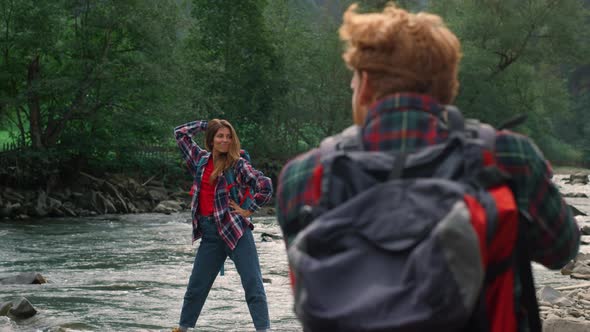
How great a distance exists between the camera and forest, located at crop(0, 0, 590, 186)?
112ft

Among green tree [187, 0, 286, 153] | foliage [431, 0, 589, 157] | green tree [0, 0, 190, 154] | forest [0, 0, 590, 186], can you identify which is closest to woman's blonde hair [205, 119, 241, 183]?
forest [0, 0, 590, 186]

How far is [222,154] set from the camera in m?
8.59

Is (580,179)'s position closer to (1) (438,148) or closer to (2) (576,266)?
(2) (576,266)

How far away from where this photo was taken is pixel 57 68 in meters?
35.8

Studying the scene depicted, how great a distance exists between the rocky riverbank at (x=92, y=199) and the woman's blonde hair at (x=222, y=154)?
22778mm

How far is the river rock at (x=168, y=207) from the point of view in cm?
3400

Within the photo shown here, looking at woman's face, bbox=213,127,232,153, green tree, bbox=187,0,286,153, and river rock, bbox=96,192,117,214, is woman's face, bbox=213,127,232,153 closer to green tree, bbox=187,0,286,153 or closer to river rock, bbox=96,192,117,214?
river rock, bbox=96,192,117,214

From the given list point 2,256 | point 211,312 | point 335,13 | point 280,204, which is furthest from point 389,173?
point 335,13

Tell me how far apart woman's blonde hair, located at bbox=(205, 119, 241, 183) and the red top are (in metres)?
0.05

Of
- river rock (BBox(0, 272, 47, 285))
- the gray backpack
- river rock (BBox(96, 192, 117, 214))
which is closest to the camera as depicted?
the gray backpack

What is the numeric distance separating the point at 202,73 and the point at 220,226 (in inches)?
1524

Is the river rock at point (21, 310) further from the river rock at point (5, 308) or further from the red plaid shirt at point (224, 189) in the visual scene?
the red plaid shirt at point (224, 189)

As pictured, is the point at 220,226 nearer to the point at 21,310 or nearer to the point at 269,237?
the point at 21,310

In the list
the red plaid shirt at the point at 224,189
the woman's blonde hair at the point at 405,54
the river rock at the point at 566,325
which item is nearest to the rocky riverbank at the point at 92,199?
the red plaid shirt at the point at 224,189
